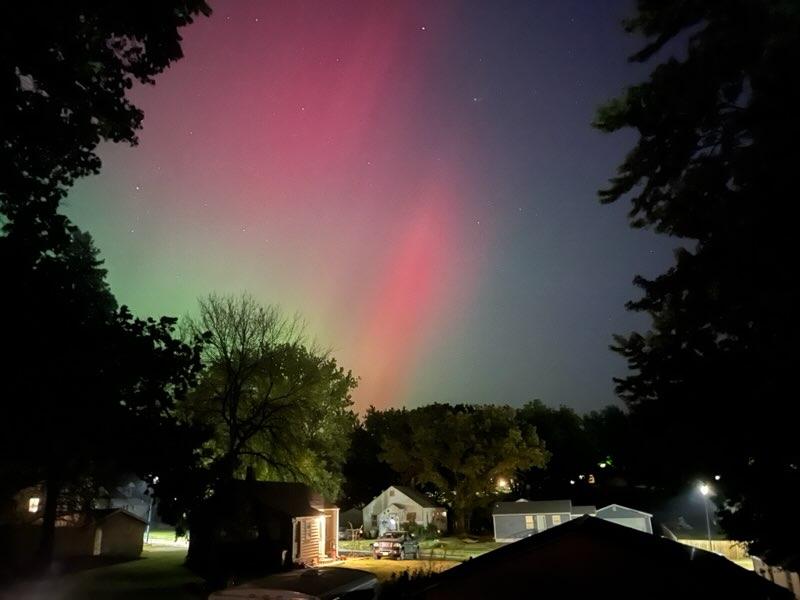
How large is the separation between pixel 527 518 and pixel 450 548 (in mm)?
11287

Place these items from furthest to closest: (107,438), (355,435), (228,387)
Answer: (355,435) → (228,387) → (107,438)

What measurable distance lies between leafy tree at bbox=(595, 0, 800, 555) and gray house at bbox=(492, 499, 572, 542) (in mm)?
47664

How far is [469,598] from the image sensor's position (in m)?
10.2

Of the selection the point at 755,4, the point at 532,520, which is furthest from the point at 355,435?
the point at 755,4

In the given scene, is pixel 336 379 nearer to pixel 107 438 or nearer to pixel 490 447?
pixel 107 438

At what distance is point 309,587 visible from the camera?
15859mm

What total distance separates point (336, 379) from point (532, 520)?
97.2ft

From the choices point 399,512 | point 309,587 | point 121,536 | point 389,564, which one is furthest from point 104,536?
point 399,512

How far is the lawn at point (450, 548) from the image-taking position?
41450mm

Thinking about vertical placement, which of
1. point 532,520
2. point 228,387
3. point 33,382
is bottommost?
point 532,520

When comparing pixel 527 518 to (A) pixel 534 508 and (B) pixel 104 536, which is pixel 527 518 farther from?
(B) pixel 104 536

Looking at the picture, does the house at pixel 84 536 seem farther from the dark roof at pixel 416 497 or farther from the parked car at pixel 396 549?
the dark roof at pixel 416 497

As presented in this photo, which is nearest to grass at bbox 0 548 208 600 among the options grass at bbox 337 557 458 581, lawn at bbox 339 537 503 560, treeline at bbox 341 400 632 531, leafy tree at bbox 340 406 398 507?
grass at bbox 337 557 458 581

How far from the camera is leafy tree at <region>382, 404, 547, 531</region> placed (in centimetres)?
6181
